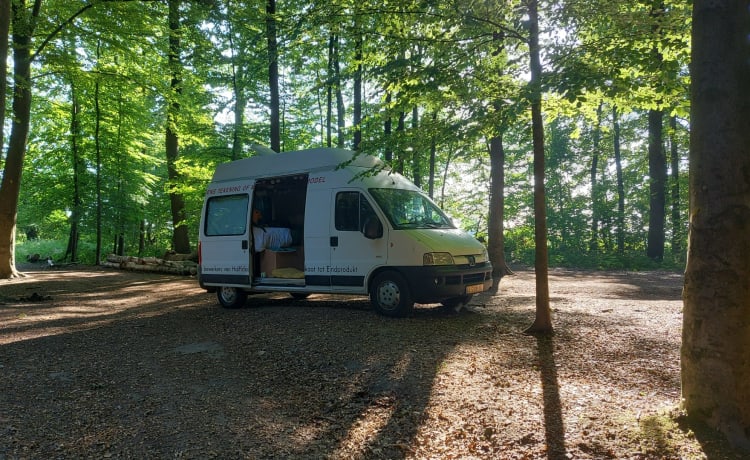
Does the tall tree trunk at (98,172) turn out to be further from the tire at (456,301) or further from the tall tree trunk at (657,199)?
the tall tree trunk at (657,199)

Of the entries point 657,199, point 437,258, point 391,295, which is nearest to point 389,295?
point 391,295

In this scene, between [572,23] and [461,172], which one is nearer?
[572,23]

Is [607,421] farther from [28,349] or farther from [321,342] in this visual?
[28,349]

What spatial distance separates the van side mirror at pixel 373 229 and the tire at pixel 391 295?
63 cm

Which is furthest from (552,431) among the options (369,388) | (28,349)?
(28,349)

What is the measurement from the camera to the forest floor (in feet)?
10.8

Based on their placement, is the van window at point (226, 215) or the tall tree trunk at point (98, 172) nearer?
the van window at point (226, 215)

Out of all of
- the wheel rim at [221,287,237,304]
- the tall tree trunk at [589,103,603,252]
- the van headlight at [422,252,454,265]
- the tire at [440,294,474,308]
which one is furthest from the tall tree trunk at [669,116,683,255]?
the wheel rim at [221,287,237,304]

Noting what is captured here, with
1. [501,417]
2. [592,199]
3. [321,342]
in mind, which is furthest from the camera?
[592,199]

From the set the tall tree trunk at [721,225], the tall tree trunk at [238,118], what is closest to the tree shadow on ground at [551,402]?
the tall tree trunk at [721,225]

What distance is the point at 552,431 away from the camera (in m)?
3.37

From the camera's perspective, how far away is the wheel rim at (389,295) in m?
7.48

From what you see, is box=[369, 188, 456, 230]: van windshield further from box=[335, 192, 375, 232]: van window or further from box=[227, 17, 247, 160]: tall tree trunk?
box=[227, 17, 247, 160]: tall tree trunk

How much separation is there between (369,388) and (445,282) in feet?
10.2
